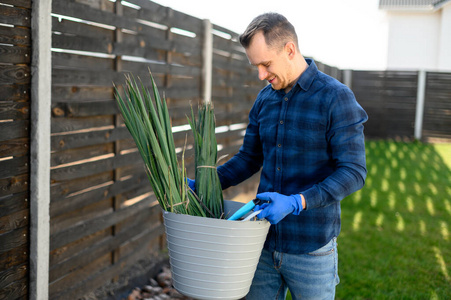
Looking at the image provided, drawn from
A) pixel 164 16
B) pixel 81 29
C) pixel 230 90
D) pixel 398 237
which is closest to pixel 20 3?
pixel 81 29

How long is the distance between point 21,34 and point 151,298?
1791mm

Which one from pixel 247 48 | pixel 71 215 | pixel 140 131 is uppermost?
pixel 247 48

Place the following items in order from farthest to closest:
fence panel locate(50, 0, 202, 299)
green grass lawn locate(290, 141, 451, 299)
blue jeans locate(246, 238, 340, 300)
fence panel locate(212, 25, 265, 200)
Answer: fence panel locate(212, 25, 265, 200), green grass lawn locate(290, 141, 451, 299), fence panel locate(50, 0, 202, 299), blue jeans locate(246, 238, 340, 300)

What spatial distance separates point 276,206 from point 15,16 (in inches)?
58.5

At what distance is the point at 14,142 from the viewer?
7.39 ft

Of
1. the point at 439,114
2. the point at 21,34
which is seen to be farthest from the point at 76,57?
the point at 439,114

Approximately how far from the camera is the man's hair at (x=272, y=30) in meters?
1.66

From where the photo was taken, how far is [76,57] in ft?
8.83

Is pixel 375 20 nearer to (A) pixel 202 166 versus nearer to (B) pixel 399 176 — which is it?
(B) pixel 399 176

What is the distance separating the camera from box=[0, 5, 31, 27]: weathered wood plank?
2.14 m

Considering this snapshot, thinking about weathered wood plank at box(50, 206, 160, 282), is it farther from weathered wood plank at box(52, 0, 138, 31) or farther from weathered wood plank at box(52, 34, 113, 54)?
weathered wood plank at box(52, 0, 138, 31)

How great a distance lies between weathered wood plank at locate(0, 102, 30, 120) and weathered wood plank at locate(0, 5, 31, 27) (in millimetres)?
347

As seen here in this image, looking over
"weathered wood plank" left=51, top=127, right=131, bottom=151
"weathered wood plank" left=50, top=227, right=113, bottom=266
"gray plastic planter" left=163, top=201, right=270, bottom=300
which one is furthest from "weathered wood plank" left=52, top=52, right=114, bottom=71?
"gray plastic planter" left=163, top=201, right=270, bottom=300

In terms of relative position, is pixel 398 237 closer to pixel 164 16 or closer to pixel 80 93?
pixel 164 16
